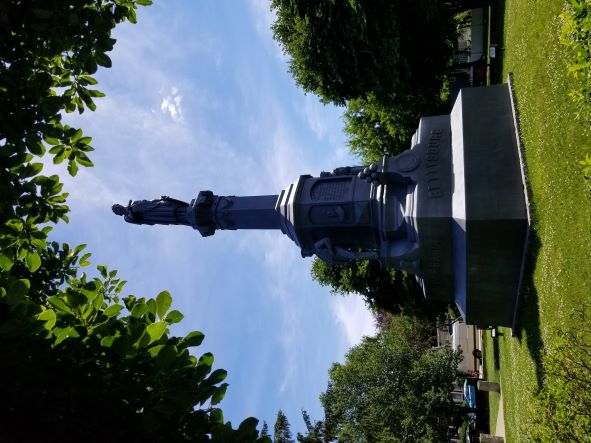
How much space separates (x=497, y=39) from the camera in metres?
22.6

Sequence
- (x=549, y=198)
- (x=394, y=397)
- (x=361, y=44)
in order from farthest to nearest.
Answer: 1. (x=394, y=397)
2. (x=361, y=44)
3. (x=549, y=198)

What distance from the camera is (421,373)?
29.7 m

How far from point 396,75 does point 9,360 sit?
24.6 metres

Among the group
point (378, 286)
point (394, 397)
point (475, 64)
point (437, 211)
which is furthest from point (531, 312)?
point (394, 397)

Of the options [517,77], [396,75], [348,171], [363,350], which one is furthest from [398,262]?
[363,350]

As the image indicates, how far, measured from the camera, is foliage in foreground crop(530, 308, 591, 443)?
20.2 ft

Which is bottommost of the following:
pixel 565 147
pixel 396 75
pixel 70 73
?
pixel 70 73

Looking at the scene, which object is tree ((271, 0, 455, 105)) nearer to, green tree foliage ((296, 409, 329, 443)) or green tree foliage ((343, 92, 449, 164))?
green tree foliage ((343, 92, 449, 164))

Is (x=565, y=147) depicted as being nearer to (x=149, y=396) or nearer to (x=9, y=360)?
(x=149, y=396)

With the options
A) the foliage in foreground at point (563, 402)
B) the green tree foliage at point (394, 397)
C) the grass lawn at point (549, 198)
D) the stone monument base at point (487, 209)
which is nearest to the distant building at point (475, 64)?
the grass lawn at point (549, 198)

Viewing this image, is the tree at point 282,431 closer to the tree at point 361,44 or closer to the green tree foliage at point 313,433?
the green tree foliage at point 313,433

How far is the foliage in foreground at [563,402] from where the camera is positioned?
616 cm

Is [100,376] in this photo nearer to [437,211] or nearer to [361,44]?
[437,211]

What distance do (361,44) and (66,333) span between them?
896 inches
